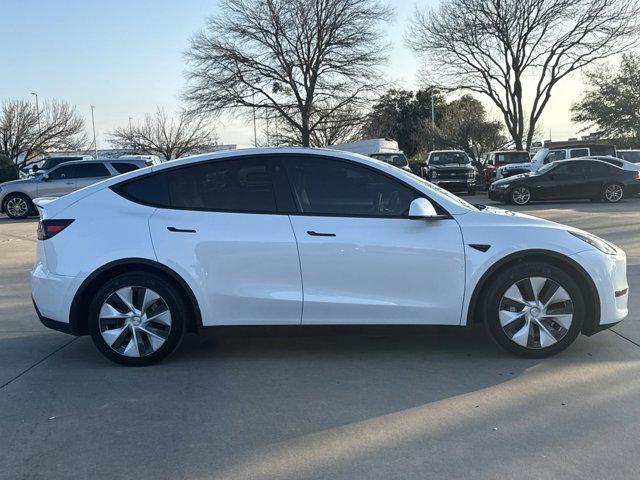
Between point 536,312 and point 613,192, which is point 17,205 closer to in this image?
point 536,312

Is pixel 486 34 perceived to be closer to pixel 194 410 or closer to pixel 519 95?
pixel 519 95

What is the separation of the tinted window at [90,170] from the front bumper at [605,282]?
54.1 ft

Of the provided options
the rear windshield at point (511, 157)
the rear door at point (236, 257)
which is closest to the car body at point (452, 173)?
the rear windshield at point (511, 157)

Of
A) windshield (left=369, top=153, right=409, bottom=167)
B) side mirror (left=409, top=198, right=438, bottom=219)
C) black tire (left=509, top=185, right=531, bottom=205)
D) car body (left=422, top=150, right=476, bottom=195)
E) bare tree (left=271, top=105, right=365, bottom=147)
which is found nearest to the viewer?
side mirror (left=409, top=198, right=438, bottom=219)

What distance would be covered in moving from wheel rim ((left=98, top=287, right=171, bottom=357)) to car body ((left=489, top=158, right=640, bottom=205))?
15.6m

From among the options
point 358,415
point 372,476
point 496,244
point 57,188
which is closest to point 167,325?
point 358,415

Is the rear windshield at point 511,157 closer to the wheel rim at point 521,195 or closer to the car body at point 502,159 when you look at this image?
the car body at point 502,159

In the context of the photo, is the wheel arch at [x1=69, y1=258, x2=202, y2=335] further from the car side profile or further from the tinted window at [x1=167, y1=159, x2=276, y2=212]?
the tinted window at [x1=167, y1=159, x2=276, y2=212]

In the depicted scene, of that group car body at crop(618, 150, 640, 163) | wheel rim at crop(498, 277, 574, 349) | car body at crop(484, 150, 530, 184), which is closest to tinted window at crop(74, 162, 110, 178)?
car body at crop(484, 150, 530, 184)

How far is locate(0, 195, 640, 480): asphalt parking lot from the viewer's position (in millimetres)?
3082

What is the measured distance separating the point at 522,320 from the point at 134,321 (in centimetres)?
294

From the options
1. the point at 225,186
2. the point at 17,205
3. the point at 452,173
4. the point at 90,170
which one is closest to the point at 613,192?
the point at 452,173

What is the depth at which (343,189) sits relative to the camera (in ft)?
14.9

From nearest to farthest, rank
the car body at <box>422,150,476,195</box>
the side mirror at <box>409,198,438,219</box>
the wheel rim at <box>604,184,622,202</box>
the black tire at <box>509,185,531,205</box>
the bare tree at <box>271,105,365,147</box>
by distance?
the side mirror at <box>409,198,438,219</box>, the black tire at <box>509,185,531,205</box>, the wheel rim at <box>604,184,622,202</box>, the car body at <box>422,150,476,195</box>, the bare tree at <box>271,105,365,147</box>
